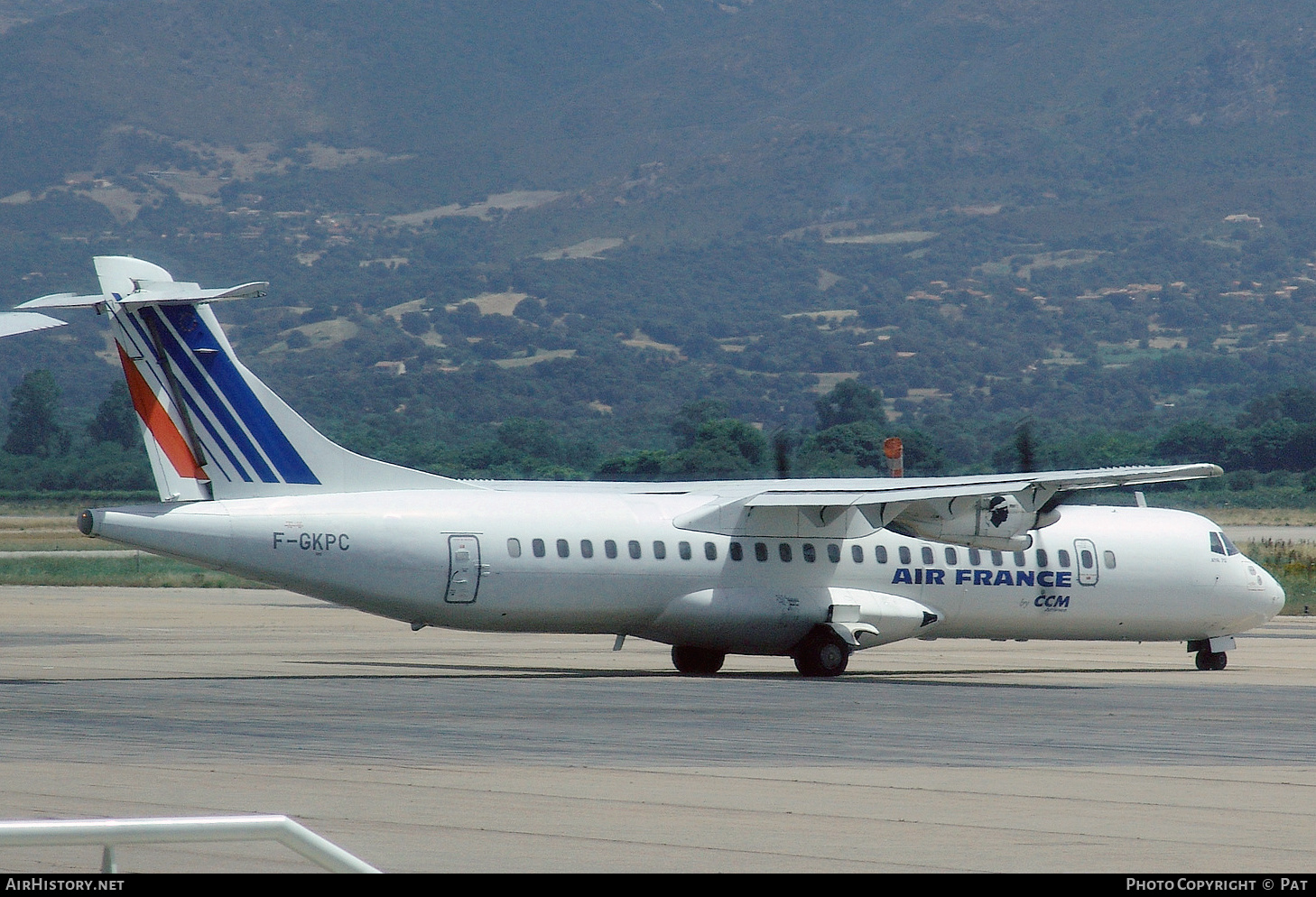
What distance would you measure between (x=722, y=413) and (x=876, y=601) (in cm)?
14711

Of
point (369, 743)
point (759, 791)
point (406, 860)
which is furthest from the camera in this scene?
point (369, 743)

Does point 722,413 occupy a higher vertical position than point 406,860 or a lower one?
higher

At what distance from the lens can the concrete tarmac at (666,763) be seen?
12.6 meters

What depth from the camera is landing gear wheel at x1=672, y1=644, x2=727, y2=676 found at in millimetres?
29484

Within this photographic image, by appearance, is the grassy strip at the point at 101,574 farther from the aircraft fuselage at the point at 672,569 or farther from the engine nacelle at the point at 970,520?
the engine nacelle at the point at 970,520

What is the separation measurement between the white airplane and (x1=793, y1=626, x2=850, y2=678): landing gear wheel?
0.09 ft

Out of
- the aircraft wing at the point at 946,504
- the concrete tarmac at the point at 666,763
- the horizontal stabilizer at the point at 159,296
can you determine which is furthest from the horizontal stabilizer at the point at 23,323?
the aircraft wing at the point at 946,504

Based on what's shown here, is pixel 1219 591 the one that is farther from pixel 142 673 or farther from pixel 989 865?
pixel 989 865

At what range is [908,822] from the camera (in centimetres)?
→ 1388

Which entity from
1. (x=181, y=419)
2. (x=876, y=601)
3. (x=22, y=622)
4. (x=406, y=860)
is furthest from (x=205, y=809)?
(x=22, y=622)

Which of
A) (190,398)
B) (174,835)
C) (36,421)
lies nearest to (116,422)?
(36,421)

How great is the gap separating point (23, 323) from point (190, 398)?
4.24 m

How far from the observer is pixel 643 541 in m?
27.7

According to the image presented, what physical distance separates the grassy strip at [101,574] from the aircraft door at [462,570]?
32768mm
